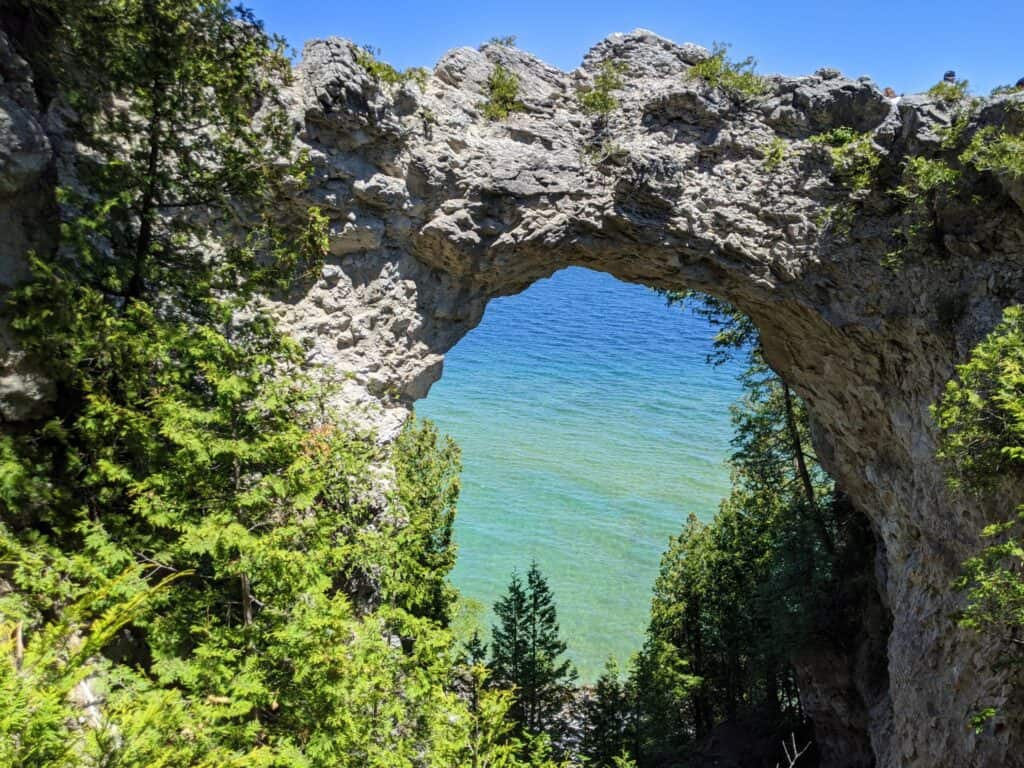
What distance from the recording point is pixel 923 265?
10.6m

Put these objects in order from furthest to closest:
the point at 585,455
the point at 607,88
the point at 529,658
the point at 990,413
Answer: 1. the point at 585,455
2. the point at 529,658
3. the point at 607,88
4. the point at 990,413

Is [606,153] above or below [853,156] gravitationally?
below

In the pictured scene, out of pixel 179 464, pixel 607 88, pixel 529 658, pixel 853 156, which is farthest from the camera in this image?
pixel 529 658

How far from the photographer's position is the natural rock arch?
1027 cm

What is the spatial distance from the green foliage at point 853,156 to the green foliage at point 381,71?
7.62 meters

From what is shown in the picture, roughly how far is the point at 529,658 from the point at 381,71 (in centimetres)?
1547

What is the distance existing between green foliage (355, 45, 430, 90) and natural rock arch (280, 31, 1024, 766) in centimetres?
18

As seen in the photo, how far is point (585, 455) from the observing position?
3675 centimetres

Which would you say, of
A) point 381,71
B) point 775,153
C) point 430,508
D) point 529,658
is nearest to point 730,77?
point 775,153

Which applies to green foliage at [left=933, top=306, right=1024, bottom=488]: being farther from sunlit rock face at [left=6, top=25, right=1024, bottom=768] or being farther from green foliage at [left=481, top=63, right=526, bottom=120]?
green foliage at [left=481, top=63, right=526, bottom=120]

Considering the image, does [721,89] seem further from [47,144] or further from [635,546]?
[635,546]

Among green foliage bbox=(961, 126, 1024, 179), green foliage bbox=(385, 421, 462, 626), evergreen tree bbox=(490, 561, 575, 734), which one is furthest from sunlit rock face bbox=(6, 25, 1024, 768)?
evergreen tree bbox=(490, 561, 575, 734)

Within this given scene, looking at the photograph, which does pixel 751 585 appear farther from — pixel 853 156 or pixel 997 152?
pixel 997 152

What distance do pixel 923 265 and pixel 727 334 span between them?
7269mm
